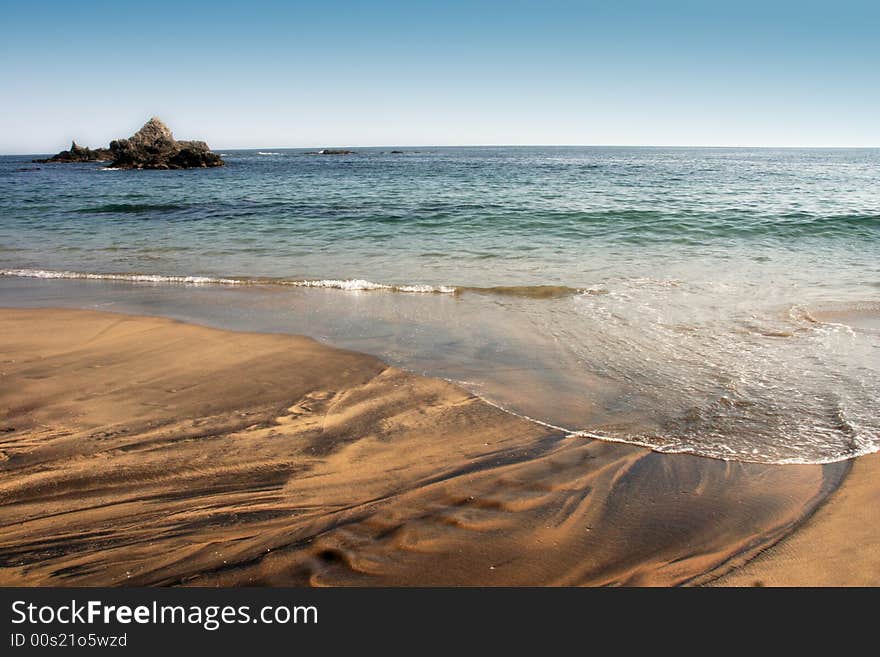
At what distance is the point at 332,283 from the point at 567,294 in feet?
12.4

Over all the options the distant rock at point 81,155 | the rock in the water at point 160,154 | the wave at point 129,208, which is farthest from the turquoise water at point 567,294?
the distant rock at point 81,155

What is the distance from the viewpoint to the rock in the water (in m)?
55.6

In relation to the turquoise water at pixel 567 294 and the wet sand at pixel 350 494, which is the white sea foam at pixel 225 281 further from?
the wet sand at pixel 350 494

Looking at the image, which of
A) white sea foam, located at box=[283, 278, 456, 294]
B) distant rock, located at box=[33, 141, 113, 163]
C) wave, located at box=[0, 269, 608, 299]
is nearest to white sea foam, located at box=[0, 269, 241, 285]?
wave, located at box=[0, 269, 608, 299]

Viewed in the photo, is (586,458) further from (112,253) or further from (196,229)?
(196,229)

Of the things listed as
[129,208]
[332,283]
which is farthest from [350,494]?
[129,208]

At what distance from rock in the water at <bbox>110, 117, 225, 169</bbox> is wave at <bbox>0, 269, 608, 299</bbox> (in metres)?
52.5

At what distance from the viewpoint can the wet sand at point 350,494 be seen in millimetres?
2537

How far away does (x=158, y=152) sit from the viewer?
57875mm

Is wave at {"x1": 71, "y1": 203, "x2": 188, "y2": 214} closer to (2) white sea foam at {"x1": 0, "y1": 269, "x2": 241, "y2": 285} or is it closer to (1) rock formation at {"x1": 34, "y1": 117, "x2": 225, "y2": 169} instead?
(2) white sea foam at {"x1": 0, "y1": 269, "x2": 241, "y2": 285}

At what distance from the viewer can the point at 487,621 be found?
222 cm

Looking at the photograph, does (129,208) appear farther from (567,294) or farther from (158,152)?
(158,152)

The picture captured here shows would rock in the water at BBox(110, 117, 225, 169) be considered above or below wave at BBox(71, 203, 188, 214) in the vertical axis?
above


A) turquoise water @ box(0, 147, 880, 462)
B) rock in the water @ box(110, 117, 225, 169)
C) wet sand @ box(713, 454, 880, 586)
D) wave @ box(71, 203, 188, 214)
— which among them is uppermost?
rock in the water @ box(110, 117, 225, 169)
